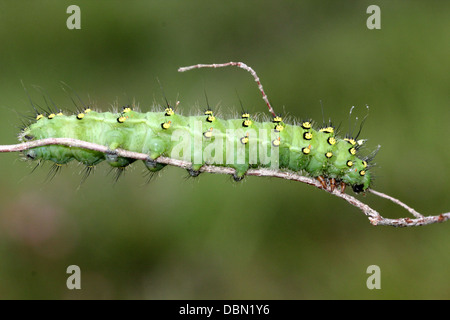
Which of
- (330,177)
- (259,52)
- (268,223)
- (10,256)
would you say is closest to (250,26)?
(259,52)

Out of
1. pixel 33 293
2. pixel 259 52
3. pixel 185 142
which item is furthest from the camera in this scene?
pixel 259 52

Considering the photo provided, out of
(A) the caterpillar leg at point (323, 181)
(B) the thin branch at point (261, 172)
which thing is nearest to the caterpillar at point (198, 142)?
(A) the caterpillar leg at point (323, 181)

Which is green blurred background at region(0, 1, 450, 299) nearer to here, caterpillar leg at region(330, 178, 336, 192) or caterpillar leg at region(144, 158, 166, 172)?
caterpillar leg at region(330, 178, 336, 192)

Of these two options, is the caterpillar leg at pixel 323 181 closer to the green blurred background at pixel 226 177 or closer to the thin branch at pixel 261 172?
the thin branch at pixel 261 172

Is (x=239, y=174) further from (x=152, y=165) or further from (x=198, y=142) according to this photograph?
(x=152, y=165)

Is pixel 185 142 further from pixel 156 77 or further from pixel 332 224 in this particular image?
pixel 156 77
